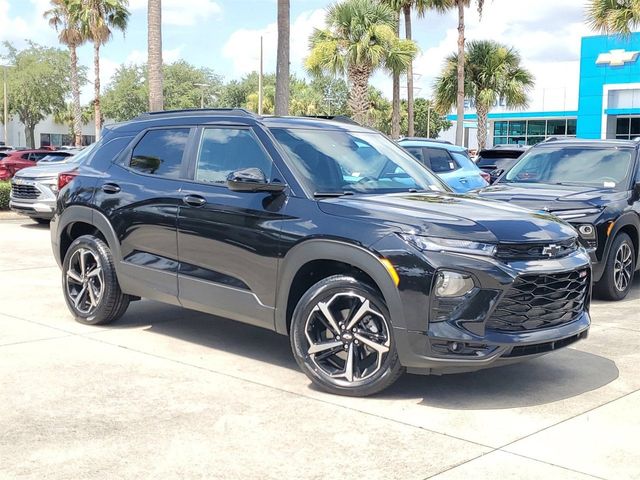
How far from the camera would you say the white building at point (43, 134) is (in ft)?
248

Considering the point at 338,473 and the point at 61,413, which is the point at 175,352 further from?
the point at 338,473

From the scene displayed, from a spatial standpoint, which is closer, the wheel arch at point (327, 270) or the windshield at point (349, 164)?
the wheel arch at point (327, 270)

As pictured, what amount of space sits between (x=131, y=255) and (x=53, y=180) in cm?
959

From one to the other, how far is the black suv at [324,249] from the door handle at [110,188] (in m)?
0.02

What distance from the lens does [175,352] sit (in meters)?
6.38

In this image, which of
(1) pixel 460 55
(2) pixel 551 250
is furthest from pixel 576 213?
(1) pixel 460 55

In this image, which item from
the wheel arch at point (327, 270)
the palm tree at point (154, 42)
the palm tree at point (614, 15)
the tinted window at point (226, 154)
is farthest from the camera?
the palm tree at point (614, 15)

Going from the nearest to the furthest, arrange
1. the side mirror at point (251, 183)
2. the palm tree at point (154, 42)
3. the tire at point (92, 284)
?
the side mirror at point (251, 183), the tire at point (92, 284), the palm tree at point (154, 42)

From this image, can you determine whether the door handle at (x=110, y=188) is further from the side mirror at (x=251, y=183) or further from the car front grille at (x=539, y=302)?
the car front grille at (x=539, y=302)

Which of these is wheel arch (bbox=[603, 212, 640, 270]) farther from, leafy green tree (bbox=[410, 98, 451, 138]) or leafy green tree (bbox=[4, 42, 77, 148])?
leafy green tree (bbox=[410, 98, 451, 138])

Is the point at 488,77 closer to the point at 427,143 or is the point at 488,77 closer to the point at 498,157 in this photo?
the point at 498,157

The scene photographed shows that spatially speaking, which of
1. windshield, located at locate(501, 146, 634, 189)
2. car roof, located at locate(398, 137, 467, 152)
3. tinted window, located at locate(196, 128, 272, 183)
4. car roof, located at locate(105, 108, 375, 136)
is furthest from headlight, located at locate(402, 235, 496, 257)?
car roof, located at locate(398, 137, 467, 152)

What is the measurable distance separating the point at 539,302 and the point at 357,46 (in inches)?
868

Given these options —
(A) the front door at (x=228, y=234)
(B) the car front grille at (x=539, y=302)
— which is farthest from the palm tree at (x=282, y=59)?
(B) the car front grille at (x=539, y=302)
